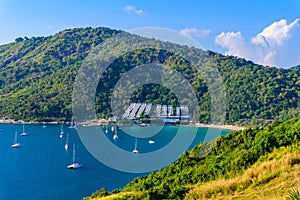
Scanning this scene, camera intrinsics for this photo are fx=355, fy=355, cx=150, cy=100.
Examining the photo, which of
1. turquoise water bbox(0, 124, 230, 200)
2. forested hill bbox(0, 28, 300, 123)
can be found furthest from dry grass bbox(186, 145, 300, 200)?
forested hill bbox(0, 28, 300, 123)

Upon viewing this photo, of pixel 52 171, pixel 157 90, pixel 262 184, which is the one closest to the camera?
pixel 262 184

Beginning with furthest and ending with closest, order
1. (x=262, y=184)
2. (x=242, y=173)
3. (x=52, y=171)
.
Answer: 1. (x=52, y=171)
2. (x=242, y=173)
3. (x=262, y=184)

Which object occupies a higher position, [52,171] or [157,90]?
[157,90]

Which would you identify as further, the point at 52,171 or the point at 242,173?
the point at 52,171

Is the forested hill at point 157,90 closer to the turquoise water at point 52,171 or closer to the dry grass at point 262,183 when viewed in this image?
the turquoise water at point 52,171

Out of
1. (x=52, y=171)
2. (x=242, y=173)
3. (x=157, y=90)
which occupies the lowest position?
(x=52, y=171)

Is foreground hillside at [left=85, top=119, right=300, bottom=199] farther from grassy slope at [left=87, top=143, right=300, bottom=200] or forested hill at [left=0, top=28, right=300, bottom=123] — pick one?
forested hill at [left=0, top=28, right=300, bottom=123]

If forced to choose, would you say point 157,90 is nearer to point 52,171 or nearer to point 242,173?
point 52,171

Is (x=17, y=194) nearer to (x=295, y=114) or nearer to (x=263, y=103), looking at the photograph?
(x=295, y=114)

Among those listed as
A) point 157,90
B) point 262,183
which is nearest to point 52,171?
point 262,183
